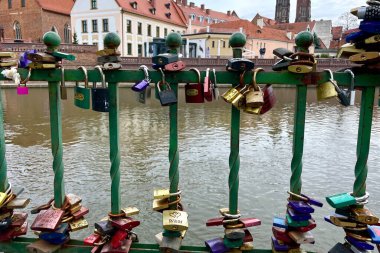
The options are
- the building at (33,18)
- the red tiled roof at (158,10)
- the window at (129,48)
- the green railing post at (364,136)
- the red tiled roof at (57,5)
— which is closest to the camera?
the green railing post at (364,136)

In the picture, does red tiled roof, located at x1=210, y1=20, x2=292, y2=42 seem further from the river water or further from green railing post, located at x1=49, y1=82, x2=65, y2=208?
green railing post, located at x1=49, y1=82, x2=65, y2=208

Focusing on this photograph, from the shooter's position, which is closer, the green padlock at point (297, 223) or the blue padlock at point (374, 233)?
the blue padlock at point (374, 233)

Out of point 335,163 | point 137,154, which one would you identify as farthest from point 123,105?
point 335,163

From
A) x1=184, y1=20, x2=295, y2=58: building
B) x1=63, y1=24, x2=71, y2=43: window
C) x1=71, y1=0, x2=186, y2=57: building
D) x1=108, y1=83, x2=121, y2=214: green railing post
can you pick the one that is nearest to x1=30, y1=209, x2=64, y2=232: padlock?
x1=108, y1=83, x2=121, y2=214: green railing post

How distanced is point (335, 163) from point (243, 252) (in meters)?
5.68

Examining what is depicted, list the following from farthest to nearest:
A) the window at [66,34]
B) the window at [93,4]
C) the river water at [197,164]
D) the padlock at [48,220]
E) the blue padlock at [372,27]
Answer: the window at [66,34] < the window at [93,4] < the river water at [197,164] < the padlock at [48,220] < the blue padlock at [372,27]

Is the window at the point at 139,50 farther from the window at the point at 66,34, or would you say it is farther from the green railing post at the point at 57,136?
the green railing post at the point at 57,136

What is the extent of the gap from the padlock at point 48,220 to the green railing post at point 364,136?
4.32 feet

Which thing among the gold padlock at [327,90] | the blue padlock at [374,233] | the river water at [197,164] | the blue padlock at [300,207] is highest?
the gold padlock at [327,90]

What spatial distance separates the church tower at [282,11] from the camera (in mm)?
82875

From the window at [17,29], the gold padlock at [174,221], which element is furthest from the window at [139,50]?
the gold padlock at [174,221]

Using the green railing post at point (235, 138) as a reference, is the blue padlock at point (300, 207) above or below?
below

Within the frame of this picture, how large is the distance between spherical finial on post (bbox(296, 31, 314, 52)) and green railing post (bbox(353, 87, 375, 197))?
0.29 metres

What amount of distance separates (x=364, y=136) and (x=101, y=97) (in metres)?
1.12
